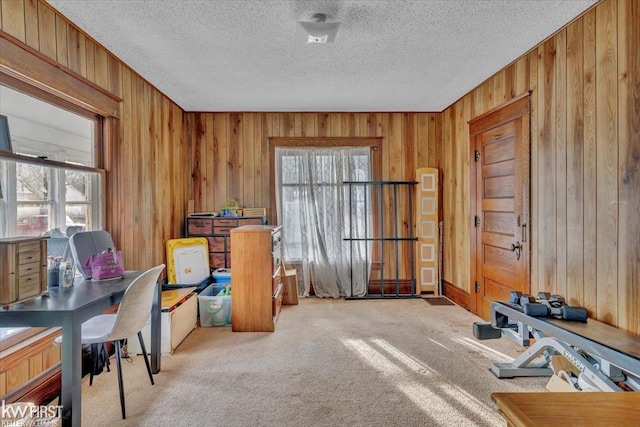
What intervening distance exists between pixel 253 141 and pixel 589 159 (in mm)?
3627

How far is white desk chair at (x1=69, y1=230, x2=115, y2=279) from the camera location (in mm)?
2248

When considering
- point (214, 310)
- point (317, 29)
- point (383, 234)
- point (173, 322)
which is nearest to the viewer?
point (317, 29)

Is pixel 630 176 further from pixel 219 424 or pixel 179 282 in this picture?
pixel 179 282

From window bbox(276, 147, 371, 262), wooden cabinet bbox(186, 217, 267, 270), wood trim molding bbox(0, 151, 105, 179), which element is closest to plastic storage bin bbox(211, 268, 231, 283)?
wooden cabinet bbox(186, 217, 267, 270)

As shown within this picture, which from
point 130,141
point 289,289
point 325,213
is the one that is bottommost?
point 289,289

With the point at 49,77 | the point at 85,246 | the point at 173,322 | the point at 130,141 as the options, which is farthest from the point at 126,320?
the point at 130,141

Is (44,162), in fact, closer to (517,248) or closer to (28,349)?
(28,349)

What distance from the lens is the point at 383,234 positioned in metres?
4.61

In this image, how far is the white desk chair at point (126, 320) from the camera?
6.36ft

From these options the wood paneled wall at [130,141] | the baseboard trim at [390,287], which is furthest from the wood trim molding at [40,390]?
the baseboard trim at [390,287]

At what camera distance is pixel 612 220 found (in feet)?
6.82

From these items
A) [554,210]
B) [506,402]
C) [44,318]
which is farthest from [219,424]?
[554,210]

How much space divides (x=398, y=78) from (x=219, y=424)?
3.26m

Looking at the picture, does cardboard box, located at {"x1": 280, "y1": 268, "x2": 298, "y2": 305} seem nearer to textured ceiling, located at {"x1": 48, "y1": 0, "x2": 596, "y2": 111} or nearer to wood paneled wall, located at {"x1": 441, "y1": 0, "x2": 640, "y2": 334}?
textured ceiling, located at {"x1": 48, "y1": 0, "x2": 596, "y2": 111}
